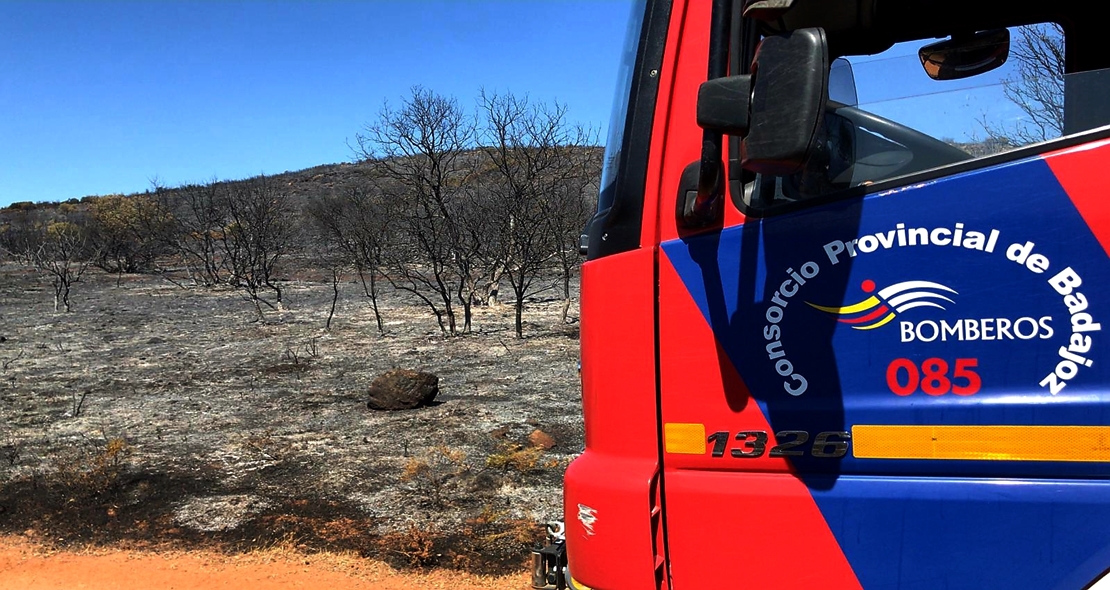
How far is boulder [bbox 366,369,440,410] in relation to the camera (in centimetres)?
927

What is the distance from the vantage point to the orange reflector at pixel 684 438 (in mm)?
2266

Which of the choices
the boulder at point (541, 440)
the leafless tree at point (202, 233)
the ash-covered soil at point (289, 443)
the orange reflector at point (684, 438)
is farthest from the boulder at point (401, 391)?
the leafless tree at point (202, 233)

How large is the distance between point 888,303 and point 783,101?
1.88ft

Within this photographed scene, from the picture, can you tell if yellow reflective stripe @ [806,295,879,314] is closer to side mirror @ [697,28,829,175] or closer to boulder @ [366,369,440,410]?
side mirror @ [697,28,829,175]

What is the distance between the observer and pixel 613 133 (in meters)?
2.78

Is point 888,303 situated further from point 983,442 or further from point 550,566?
point 550,566

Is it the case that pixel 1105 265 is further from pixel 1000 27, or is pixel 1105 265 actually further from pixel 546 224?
pixel 546 224

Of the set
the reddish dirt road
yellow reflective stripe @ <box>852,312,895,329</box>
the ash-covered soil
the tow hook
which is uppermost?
yellow reflective stripe @ <box>852,312,895,329</box>

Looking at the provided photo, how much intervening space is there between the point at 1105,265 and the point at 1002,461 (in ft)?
1.64

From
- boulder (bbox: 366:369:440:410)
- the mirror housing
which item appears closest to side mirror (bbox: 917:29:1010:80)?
the mirror housing

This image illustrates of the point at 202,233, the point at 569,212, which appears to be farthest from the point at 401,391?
the point at 202,233

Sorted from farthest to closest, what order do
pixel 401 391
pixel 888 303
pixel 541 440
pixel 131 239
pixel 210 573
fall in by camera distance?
pixel 131 239
pixel 401 391
pixel 541 440
pixel 210 573
pixel 888 303

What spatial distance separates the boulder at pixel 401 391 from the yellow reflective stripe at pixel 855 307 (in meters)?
7.61

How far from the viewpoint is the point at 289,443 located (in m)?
7.85
